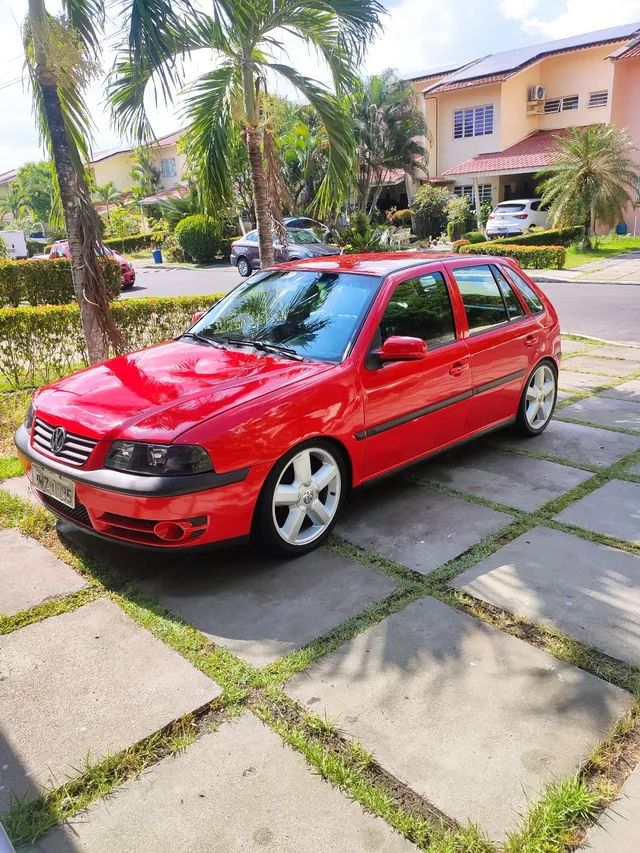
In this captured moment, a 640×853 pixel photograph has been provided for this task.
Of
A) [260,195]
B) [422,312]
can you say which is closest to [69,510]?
[422,312]

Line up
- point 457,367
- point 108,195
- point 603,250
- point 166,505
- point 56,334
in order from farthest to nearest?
1. point 108,195
2. point 603,250
3. point 56,334
4. point 457,367
5. point 166,505

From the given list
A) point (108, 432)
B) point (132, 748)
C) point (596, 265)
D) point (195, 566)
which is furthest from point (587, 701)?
point (596, 265)

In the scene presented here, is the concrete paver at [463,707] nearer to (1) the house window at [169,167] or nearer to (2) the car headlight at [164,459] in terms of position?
(2) the car headlight at [164,459]

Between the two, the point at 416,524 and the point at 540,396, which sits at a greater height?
the point at 540,396

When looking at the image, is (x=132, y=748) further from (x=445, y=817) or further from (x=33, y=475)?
(x=33, y=475)

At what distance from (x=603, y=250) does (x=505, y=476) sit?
22179mm

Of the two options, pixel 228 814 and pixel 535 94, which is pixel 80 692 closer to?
pixel 228 814

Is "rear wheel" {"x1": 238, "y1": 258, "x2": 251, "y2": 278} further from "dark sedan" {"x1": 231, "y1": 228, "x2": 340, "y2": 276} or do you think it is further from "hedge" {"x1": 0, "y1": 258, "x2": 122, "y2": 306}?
"hedge" {"x1": 0, "y1": 258, "x2": 122, "y2": 306}

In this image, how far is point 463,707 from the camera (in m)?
2.69

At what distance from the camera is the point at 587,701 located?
2.71 m

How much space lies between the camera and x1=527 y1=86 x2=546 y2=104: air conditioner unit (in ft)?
109

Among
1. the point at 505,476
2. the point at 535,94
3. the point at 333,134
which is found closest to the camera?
the point at 505,476

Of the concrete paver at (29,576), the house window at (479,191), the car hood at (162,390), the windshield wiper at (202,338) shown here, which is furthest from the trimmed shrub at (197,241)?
the concrete paver at (29,576)

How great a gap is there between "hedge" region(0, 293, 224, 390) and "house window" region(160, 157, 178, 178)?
49942 mm
